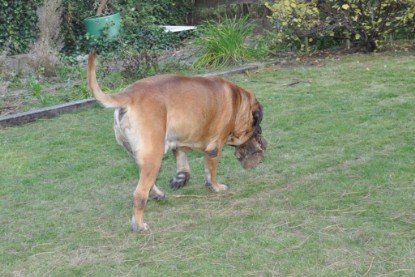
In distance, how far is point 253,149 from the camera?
22.2 feet

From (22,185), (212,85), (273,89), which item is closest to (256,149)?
(212,85)

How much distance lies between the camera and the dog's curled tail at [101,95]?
5.39 meters

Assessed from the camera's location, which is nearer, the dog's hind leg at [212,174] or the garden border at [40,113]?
the dog's hind leg at [212,174]

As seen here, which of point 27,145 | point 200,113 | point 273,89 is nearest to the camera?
point 200,113

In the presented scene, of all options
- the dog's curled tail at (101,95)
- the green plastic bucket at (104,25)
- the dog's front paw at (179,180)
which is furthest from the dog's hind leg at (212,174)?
the green plastic bucket at (104,25)

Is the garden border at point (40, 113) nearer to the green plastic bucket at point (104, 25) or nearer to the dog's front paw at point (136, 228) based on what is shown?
the dog's front paw at point (136, 228)

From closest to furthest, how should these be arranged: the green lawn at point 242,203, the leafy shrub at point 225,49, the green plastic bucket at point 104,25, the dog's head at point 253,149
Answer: the green lawn at point 242,203 < the dog's head at point 253,149 < the leafy shrub at point 225,49 < the green plastic bucket at point 104,25

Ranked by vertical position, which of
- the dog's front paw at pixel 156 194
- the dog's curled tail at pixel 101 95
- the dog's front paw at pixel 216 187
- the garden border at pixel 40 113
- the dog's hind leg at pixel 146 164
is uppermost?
the dog's curled tail at pixel 101 95

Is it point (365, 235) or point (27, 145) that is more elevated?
point (365, 235)

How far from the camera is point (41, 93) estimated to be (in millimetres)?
11766

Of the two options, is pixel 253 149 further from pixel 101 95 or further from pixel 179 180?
pixel 101 95

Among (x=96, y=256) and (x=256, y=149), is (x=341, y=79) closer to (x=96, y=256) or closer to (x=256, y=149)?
(x=256, y=149)

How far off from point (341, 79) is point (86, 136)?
4028 millimetres

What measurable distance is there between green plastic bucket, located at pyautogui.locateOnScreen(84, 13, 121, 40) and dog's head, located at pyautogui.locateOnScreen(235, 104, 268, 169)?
33.8 feet
